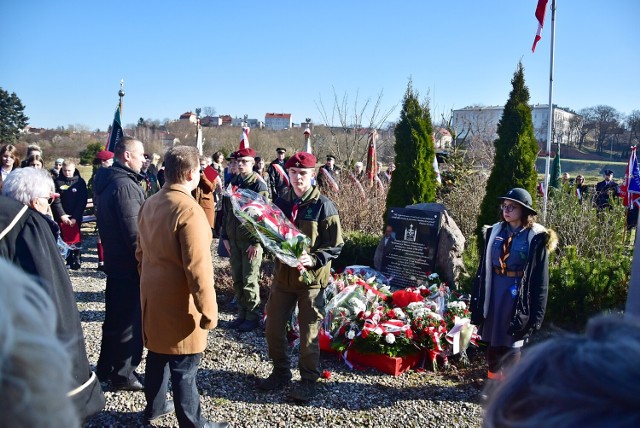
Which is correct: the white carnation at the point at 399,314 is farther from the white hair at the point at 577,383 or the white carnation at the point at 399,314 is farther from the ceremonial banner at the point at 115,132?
the ceremonial banner at the point at 115,132

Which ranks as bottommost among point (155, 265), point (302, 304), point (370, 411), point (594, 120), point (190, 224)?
point (370, 411)

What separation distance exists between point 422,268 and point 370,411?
3.02 meters

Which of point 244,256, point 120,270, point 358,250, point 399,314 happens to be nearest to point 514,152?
point 358,250

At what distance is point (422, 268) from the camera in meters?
6.85

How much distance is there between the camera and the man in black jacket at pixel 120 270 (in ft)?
13.8

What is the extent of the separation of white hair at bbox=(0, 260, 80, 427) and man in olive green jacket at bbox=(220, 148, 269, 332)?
5.04 m

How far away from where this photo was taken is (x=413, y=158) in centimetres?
884

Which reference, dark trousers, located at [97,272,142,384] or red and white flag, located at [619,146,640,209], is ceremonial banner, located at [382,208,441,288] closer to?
dark trousers, located at [97,272,142,384]

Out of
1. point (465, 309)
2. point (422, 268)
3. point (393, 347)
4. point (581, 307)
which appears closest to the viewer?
point (393, 347)

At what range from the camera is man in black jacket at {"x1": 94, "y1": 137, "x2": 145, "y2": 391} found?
4219mm

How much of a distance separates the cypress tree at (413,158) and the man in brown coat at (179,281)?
586 centimetres

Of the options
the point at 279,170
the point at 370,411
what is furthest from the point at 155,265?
the point at 279,170

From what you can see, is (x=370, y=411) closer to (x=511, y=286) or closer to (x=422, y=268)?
(x=511, y=286)

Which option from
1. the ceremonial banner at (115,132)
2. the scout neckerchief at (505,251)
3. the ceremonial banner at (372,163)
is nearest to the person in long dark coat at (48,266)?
the scout neckerchief at (505,251)
